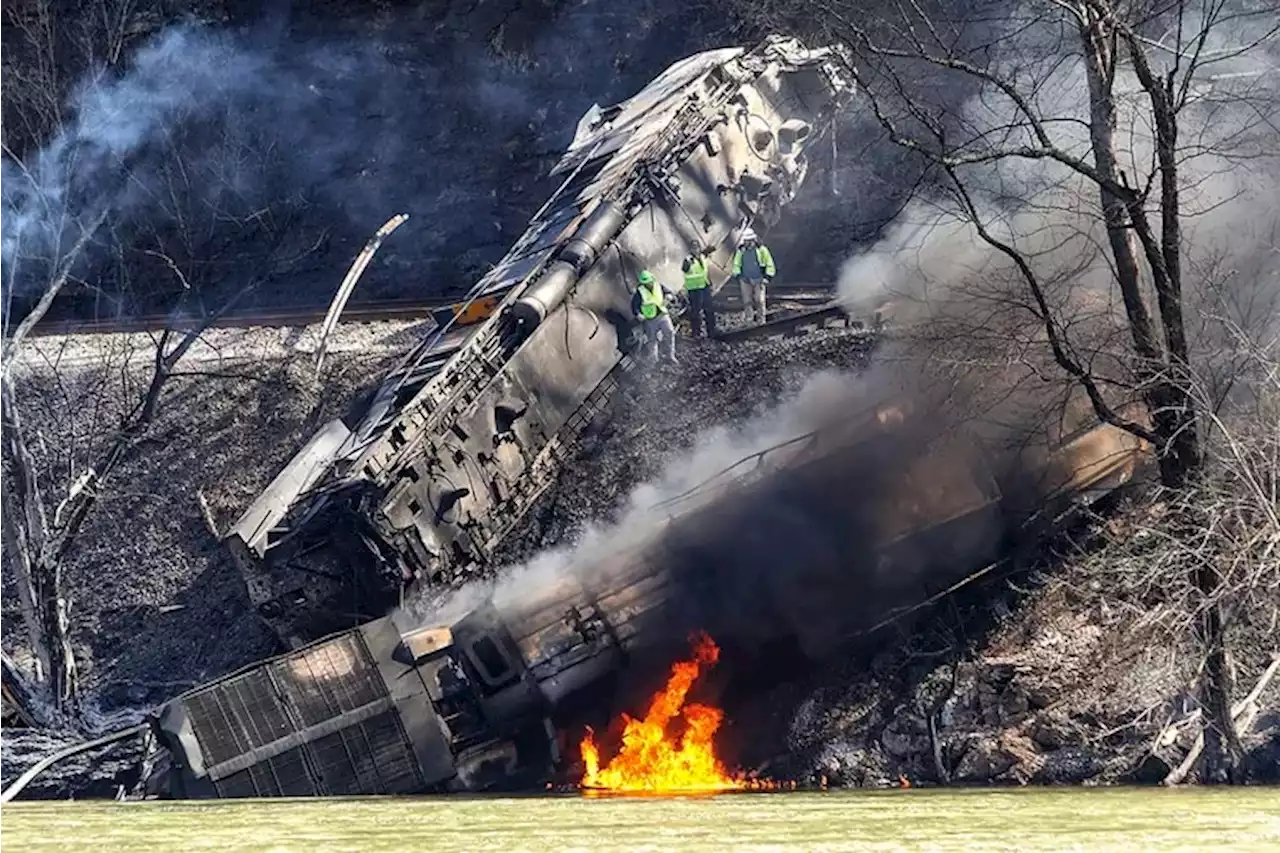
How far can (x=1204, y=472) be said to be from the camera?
958 cm

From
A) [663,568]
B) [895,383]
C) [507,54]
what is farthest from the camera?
[507,54]

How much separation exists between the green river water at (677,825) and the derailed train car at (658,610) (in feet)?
17.6

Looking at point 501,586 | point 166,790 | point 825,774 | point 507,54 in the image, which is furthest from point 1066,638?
point 507,54

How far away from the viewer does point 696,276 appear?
15953 mm

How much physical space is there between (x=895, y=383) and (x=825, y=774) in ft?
14.5

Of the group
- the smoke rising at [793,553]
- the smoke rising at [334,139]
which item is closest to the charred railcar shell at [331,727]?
the smoke rising at [793,553]

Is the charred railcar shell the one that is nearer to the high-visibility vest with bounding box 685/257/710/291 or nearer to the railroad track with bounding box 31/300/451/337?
the high-visibility vest with bounding box 685/257/710/291

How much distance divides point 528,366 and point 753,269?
4.41 m

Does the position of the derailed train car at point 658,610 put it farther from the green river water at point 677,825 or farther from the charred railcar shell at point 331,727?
the green river water at point 677,825

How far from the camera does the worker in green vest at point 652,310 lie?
1498 cm

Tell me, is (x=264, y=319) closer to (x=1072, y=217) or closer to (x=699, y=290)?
(x=699, y=290)

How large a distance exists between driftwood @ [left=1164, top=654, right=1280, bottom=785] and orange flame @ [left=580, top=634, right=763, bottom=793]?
3.89 meters

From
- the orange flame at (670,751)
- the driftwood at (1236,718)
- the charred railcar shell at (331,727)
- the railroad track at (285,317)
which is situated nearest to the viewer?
the driftwood at (1236,718)

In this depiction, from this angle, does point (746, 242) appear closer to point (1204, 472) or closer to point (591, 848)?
point (1204, 472)
